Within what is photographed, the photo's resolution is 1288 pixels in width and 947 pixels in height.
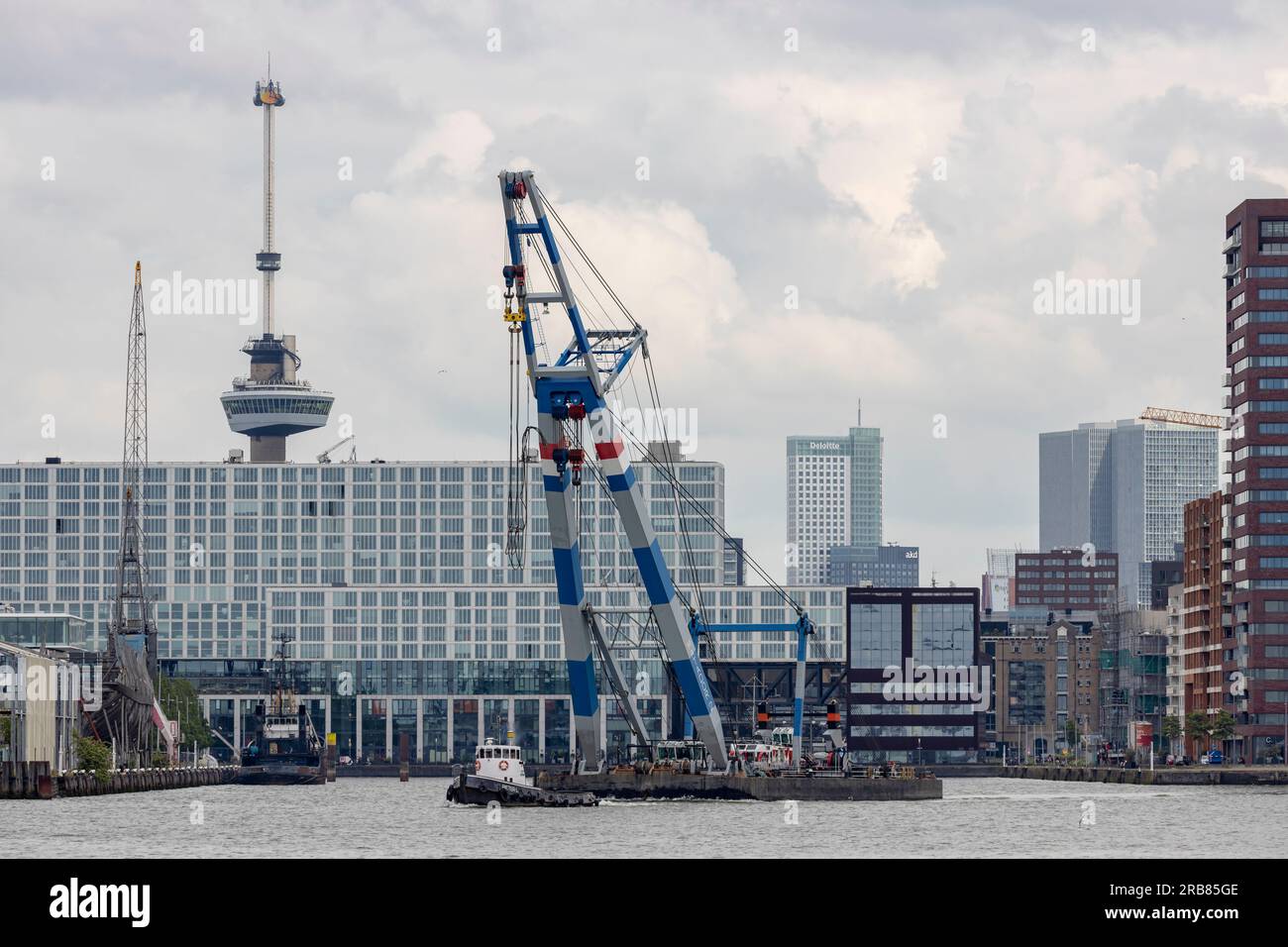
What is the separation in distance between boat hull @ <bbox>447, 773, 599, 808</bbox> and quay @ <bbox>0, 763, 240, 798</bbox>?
23.5 meters

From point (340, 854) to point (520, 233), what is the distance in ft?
154

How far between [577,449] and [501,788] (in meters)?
16.7

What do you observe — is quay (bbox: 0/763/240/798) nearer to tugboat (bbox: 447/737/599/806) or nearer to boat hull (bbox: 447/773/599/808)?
boat hull (bbox: 447/773/599/808)

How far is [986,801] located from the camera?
137 meters

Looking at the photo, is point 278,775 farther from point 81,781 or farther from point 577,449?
point 577,449

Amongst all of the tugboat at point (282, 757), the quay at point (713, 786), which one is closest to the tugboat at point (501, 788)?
the quay at point (713, 786)

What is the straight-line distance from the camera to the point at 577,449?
113 m

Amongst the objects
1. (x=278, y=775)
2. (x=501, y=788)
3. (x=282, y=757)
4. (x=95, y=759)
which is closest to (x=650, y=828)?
(x=501, y=788)

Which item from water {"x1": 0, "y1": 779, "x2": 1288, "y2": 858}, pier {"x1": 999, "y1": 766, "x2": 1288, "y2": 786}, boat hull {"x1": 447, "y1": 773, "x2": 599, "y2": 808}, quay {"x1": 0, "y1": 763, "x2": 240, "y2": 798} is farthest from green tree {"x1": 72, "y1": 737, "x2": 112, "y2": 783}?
pier {"x1": 999, "y1": 766, "x2": 1288, "y2": 786}
